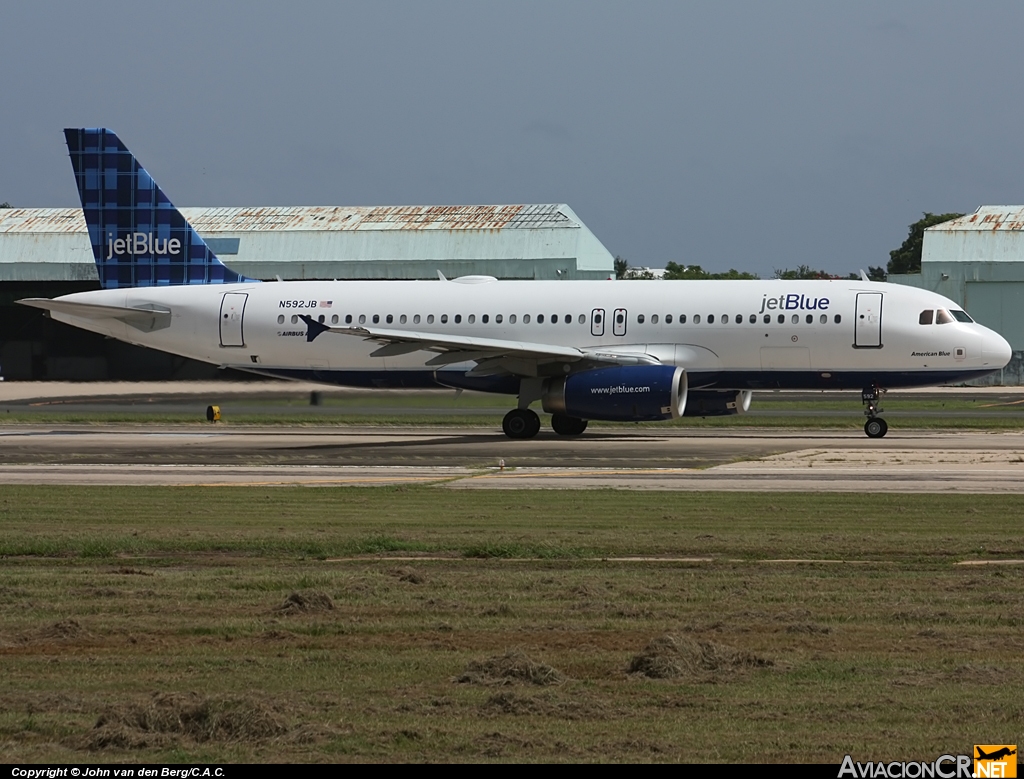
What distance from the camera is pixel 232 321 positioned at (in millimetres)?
39281

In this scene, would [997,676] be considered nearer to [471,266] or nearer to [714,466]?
[714,466]

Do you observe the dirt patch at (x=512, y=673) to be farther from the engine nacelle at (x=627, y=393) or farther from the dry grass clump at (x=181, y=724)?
the engine nacelle at (x=627, y=393)

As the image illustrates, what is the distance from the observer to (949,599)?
1306cm

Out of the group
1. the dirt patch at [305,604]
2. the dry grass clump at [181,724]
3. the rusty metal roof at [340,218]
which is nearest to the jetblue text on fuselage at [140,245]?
the dirt patch at [305,604]

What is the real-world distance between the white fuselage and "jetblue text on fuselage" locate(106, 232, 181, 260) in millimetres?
→ 1985

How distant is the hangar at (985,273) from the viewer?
7055 cm

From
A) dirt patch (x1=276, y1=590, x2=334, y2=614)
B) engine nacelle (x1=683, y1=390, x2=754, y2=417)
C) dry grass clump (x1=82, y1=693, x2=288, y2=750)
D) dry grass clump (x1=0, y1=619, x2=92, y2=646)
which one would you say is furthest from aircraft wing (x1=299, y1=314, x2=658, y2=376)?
dry grass clump (x1=82, y1=693, x2=288, y2=750)

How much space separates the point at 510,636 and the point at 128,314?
30.9 m

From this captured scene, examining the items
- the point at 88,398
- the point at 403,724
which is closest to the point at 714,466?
the point at 403,724

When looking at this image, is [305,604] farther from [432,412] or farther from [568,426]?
[432,412]

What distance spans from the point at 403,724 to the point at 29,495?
636 inches

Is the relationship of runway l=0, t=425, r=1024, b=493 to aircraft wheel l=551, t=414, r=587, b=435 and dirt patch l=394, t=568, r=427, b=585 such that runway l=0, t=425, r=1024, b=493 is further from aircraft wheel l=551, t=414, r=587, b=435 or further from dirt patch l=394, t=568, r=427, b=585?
dirt patch l=394, t=568, r=427, b=585

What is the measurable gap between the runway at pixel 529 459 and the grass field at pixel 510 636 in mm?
5363

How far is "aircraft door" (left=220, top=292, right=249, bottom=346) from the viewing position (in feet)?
129
